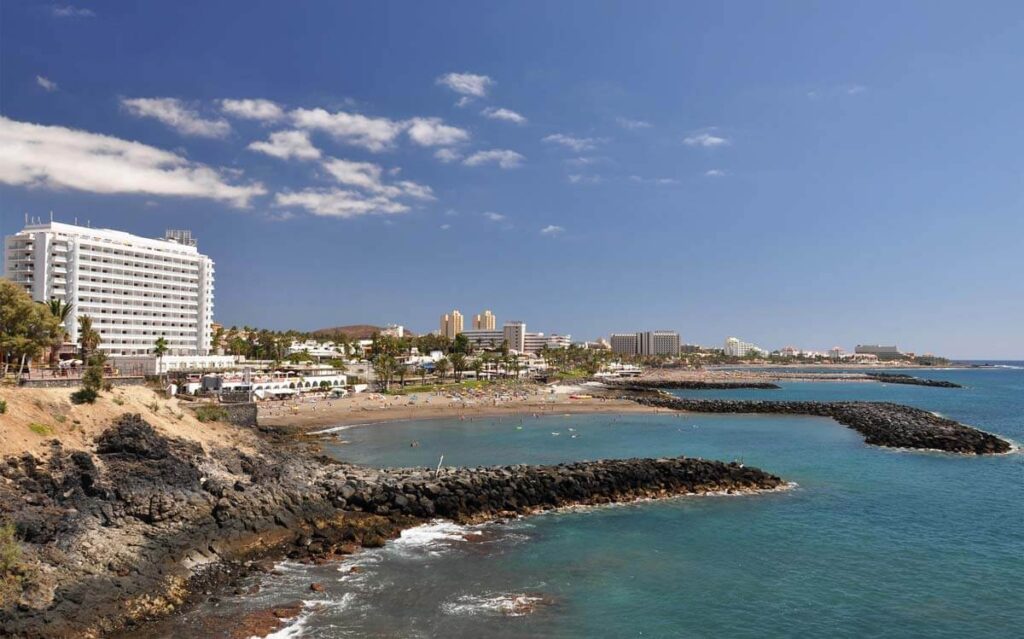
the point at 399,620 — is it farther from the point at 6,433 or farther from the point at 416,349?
the point at 416,349

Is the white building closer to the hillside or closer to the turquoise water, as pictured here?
the hillside

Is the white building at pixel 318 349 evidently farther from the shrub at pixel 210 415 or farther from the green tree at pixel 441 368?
the shrub at pixel 210 415

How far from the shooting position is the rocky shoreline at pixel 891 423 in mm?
55938

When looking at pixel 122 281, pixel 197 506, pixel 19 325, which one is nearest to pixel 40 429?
pixel 197 506

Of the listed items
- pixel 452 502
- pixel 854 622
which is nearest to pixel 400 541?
pixel 452 502

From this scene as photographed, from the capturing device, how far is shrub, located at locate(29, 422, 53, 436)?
26.1 meters

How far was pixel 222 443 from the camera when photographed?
116 ft

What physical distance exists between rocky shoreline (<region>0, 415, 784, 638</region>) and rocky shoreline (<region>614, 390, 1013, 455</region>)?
1076 inches

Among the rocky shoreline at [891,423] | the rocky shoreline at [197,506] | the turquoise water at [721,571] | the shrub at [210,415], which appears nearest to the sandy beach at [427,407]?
the rocky shoreline at [891,423]

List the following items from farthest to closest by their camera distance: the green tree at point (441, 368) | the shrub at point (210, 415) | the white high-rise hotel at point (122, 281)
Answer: the green tree at point (441, 368)
the white high-rise hotel at point (122, 281)
the shrub at point (210, 415)

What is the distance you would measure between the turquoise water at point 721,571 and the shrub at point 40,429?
1265 centimetres

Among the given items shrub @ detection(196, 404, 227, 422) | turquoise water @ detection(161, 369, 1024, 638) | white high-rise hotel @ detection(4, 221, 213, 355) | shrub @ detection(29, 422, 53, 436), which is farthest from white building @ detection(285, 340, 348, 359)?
turquoise water @ detection(161, 369, 1024, 638)

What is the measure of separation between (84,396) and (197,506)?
1006cm

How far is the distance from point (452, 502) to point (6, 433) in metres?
19.2
